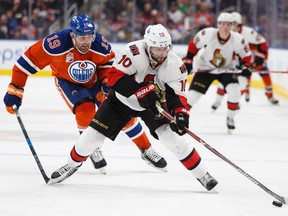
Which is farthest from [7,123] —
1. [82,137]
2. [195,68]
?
[82,137]

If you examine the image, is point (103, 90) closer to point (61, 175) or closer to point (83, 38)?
point (83, 38)

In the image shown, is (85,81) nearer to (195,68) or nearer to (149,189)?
(149,189)

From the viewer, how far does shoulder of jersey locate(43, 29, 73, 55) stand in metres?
4.70

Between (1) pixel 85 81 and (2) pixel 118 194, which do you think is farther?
(1) pixel 85 81

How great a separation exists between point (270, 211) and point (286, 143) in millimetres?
2867

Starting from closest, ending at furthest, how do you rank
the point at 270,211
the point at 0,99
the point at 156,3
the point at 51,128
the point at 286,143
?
the point at 270,211
the point at 286,143
the point at 51,128
the point at 0,99
the point at 156,3

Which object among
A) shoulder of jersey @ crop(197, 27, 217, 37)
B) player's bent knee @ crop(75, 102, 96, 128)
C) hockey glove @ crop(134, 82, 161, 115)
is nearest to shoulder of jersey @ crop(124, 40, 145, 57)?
hockey glove @ crop(134, 82, 161, 115)

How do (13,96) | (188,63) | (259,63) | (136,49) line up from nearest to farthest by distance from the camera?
(136,49) → (13,96) → (188,63) → (259,63)

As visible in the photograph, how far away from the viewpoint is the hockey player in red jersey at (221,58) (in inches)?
280

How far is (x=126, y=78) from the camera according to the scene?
4.12 meters

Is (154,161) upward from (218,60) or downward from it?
upward

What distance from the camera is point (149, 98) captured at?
4.07 meters

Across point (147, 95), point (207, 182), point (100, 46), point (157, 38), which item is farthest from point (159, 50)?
point (100, 46)

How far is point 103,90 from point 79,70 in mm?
200
